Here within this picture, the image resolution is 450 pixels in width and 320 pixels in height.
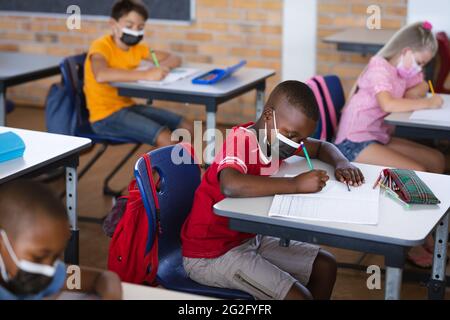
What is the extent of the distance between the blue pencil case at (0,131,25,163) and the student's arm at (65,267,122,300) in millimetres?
934

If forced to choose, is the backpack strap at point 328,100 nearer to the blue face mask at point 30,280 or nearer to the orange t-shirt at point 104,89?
the orange t-shirt at point 104,89

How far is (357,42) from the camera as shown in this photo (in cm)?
479

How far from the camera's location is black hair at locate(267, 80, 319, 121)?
231 centimetres

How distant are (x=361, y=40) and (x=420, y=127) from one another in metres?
1.72

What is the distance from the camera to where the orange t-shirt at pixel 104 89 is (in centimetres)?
391

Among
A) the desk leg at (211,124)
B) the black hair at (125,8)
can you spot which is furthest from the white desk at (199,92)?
the black hair at (125,8)

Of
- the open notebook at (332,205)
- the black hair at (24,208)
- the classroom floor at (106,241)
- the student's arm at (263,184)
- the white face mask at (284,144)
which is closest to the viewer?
the black hair at (24,208)

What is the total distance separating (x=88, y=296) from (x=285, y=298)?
2.20ft

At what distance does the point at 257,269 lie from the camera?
→ 2.25 meters

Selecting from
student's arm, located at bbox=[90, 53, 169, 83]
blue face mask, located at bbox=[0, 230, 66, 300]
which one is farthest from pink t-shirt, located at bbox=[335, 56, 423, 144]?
blue face mask, located at bbox=[0, 230, 66, 300]

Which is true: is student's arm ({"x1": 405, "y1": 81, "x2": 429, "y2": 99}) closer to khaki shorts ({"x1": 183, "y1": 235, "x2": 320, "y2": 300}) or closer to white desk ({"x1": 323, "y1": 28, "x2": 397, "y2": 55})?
white desk ({"x1": 323, "y1": 28, "x2": 397, "y2": 55})

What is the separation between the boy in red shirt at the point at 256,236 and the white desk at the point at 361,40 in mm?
2443

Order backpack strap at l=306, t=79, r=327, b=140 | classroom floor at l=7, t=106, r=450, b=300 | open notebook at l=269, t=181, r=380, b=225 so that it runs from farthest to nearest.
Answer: backpack strap at l=306, t=79, r=327, b=140 < classroom floor at l=7, t=106, r=450, b=300 < open notebook at l=269, t=181, r=380, b=225

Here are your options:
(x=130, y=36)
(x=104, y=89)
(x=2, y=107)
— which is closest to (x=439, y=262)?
(x=104, y=89)
